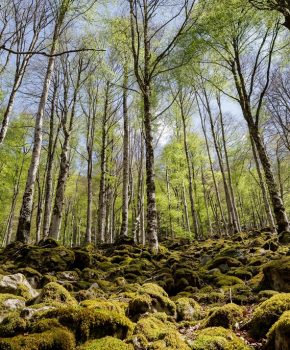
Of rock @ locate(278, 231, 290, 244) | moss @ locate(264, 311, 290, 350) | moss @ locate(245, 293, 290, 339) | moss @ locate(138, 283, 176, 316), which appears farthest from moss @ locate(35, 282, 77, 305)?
rock @ locate(278, 231, 290, 244)

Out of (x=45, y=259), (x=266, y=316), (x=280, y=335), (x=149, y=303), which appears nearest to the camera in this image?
(x=280, y=335)

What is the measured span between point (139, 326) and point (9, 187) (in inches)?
845

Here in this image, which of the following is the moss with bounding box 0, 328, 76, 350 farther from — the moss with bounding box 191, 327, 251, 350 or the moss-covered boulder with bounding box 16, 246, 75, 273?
the moss-covered boulder with bounding box 16, 246, 75, 273

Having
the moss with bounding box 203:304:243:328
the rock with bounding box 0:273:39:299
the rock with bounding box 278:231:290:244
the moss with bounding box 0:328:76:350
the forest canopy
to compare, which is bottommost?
the moss with bounding box 0:328:76:350

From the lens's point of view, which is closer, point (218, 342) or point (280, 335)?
point (280, 335)

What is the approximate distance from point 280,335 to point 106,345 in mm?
1529

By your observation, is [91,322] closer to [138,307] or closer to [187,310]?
[138,307]

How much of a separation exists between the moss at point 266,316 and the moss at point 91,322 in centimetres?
136

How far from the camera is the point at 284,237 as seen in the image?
9914 millimetres

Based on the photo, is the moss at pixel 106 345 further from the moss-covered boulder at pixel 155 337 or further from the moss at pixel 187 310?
the moss at pixel 187 310

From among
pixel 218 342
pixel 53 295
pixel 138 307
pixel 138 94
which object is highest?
pixel 138 94

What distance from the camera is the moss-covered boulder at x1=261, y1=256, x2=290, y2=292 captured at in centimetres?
484

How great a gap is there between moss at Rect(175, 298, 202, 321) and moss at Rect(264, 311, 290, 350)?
1.67m

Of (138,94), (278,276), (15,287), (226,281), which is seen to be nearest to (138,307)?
(15,287)
